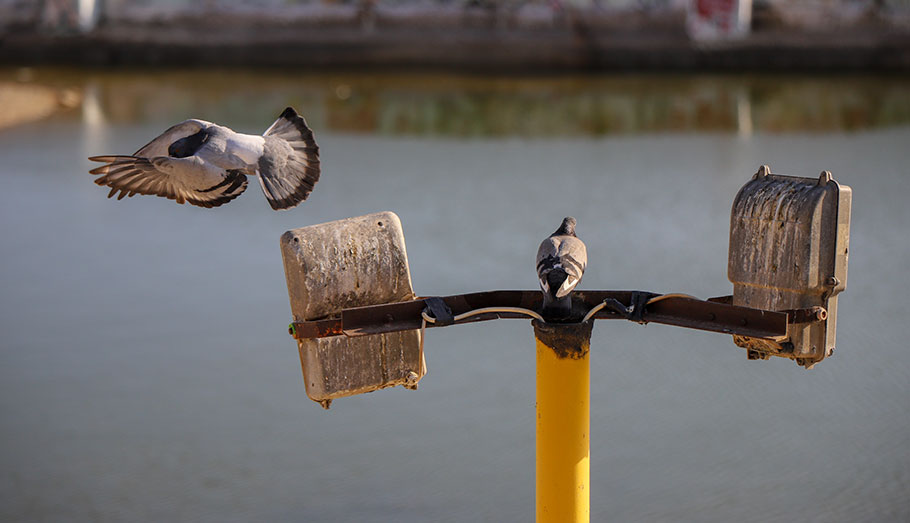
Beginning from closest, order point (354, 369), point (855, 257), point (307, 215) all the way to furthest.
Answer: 1. point (354, 369)
2. point (855, 257)
3. point (307, 215)

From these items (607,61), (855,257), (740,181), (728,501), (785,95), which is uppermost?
(607,61)

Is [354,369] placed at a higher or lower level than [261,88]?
lower

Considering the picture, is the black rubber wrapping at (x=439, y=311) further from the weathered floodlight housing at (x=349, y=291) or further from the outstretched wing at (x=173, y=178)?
the outstretched wing at (x=173, y=178)

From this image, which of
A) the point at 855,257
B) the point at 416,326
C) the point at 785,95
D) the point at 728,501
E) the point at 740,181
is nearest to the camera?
the point at 416,326

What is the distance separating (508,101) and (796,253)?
10812 millimetres

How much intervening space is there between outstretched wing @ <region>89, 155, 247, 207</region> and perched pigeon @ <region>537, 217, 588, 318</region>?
84 cm

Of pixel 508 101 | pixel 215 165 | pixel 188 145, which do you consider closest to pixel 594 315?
pixel 215 165

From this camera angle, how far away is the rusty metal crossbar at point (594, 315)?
8.32 ft

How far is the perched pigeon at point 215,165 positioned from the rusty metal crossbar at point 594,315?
1.27 feet

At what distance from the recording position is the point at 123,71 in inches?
655

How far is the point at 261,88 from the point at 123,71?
3.16m

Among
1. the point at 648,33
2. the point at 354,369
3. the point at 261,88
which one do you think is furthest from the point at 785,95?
the point at 354,369

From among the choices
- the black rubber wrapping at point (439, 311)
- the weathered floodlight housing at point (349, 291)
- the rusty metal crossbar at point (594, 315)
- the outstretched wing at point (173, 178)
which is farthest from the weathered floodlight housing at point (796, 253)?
the outstretched wing at point (173, 178)

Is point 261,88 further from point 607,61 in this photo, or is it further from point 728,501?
point 728,501
